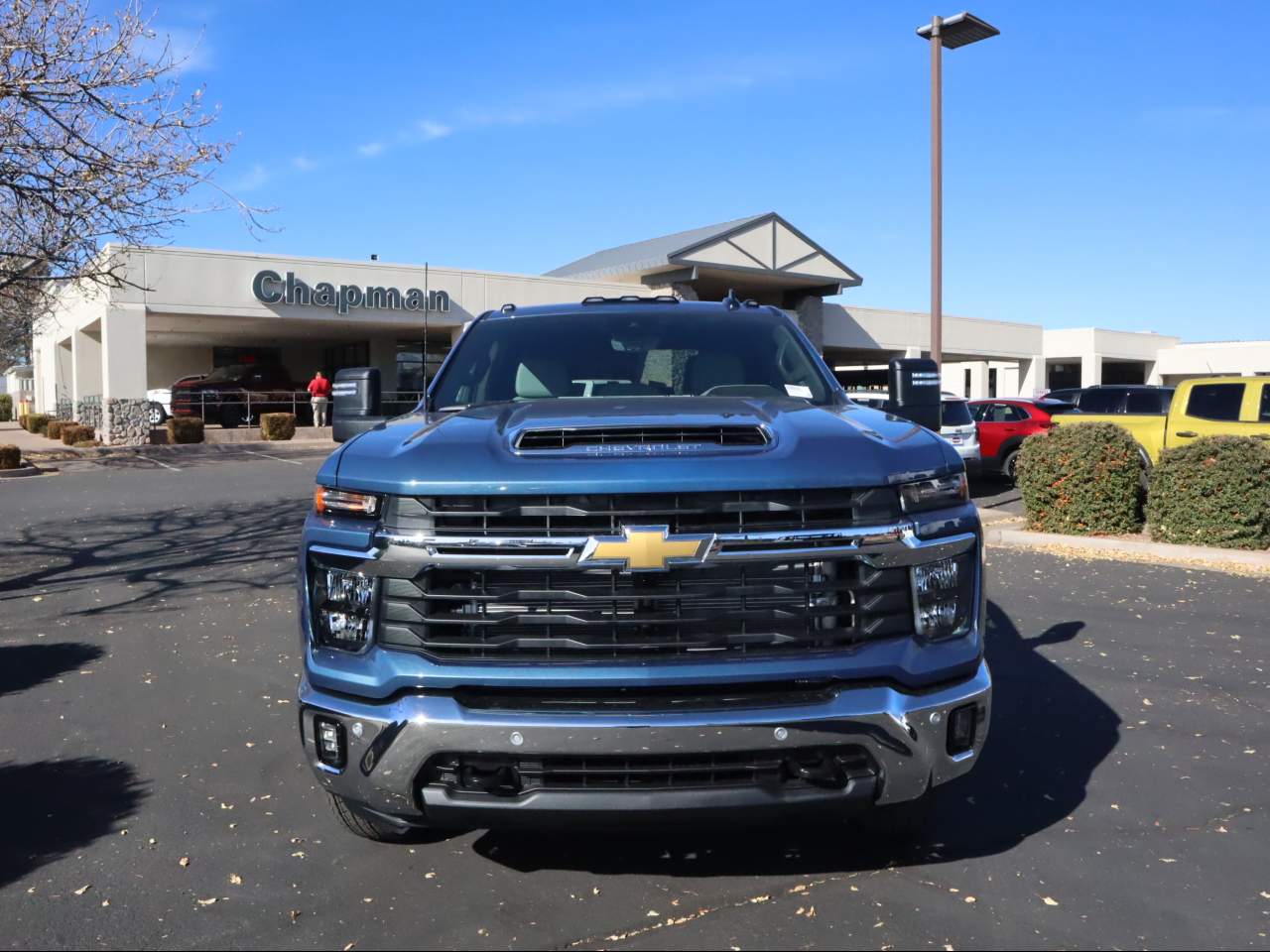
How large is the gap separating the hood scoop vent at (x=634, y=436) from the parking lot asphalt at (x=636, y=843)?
47.2 inches

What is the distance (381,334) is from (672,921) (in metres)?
33.5

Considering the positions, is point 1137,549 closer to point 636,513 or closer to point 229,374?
point 636,513

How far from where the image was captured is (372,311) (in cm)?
3034

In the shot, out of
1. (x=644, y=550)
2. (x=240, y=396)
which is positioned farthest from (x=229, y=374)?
(x=644, y=550)

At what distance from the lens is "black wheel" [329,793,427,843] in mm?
3604

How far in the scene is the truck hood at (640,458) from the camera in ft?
9.81

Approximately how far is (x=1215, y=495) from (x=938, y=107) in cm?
728

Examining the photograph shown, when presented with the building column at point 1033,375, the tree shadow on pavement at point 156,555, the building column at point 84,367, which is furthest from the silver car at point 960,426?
the building column at point 1033,375

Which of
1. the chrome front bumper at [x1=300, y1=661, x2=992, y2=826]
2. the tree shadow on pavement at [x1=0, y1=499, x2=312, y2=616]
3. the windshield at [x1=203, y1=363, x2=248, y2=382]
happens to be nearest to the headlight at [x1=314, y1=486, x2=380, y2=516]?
the chrome front bumper at [x1=300, y1=661, x2=992, y2=826]

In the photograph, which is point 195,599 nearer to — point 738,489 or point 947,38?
point 738,489

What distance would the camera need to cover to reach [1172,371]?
57.8m

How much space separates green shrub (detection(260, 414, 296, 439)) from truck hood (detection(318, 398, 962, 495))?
25.3 m

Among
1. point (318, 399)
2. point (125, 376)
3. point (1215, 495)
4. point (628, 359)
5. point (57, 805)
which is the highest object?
point (125, 376)

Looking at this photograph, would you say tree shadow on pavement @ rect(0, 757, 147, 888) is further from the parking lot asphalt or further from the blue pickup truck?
the blue pickup truck
